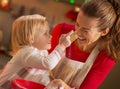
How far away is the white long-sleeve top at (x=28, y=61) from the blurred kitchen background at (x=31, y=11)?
1.82 metres

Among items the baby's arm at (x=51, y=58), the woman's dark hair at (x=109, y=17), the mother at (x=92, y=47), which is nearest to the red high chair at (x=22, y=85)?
the baby's arm at (x=51, y=58)

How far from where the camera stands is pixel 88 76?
4.11ft

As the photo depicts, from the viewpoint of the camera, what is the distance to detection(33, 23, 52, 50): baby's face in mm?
1346

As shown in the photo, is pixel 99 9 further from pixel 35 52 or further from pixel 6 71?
pixel 6 71

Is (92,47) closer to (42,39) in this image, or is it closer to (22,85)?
(42,39)

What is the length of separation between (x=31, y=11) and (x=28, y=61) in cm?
219

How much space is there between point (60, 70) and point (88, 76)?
0.46 feet

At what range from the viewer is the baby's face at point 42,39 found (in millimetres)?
1346

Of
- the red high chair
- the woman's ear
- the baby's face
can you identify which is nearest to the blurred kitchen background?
the baby's face

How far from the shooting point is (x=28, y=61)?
4.10 ft

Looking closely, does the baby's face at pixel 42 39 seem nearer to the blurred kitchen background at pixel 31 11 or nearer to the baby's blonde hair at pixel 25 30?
the baby's blonde hair at pixel 25 30

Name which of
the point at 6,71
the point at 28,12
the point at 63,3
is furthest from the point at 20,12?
the point at 6,71

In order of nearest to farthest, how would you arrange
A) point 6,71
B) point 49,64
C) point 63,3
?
point 49,64, point 6,71, point 63,3

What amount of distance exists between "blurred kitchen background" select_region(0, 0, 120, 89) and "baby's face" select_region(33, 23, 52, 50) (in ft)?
5.89
